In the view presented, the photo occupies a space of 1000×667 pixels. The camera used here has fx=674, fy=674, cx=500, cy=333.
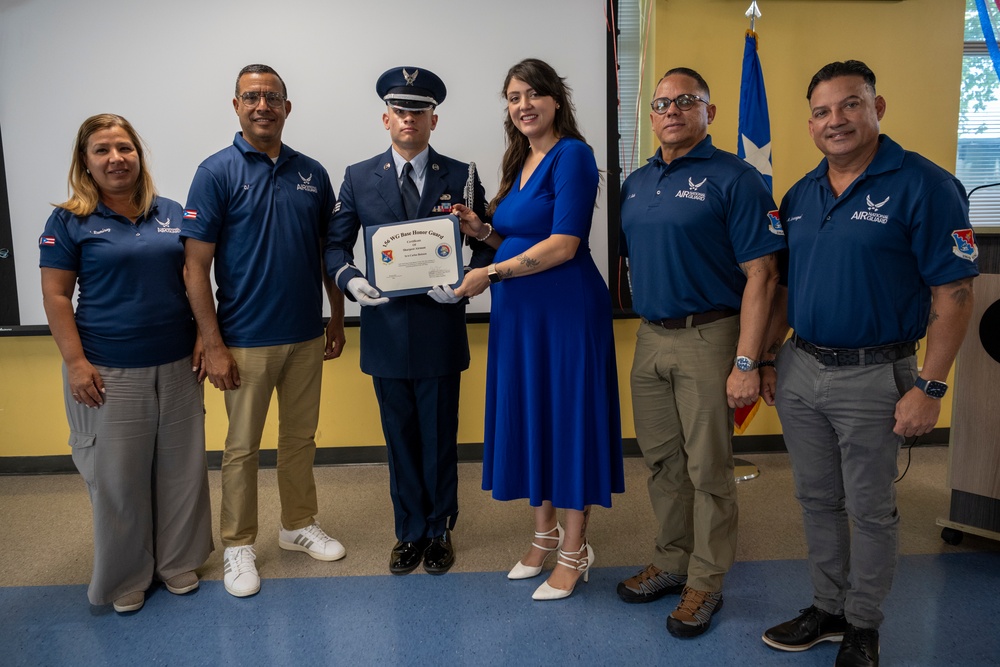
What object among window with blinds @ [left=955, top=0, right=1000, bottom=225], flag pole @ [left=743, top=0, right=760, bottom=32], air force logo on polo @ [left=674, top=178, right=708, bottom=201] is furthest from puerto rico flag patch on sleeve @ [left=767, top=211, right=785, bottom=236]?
window with blinds @ [left=955, top=0, right=1000, bottom=225]

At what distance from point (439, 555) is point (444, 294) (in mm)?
1040

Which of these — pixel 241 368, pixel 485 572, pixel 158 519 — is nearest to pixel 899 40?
pixel 485 572

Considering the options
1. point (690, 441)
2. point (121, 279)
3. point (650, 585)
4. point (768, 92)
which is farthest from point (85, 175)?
point (768, 92)

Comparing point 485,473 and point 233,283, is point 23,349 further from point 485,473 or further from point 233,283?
point 485,473

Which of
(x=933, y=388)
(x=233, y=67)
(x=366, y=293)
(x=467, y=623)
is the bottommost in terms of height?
(x=467, y=623)

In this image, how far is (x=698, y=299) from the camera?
2.02 meters

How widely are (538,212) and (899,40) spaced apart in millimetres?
2765

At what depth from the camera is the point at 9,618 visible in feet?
7.54

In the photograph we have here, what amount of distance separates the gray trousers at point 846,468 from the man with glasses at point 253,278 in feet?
5.54

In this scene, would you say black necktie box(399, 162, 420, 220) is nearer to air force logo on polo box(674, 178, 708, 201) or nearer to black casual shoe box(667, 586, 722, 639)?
air force logo on polo box(674, 178, 708, 201)

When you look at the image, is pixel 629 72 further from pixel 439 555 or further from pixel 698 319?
pixel 439 555

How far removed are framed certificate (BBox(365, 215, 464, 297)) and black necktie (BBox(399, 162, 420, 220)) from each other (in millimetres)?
121

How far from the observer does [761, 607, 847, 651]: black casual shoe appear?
6.63 ft

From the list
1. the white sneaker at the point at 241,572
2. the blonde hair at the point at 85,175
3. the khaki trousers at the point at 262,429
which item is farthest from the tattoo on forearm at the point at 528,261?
the white sneaker at the point at 241,572
